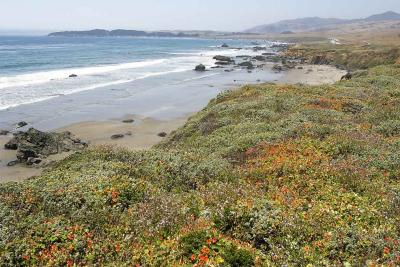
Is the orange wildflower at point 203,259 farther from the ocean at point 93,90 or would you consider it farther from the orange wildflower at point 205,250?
the ocean at point 93,90

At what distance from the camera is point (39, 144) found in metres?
29.9

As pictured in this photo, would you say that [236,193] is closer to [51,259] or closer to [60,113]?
[51,259]

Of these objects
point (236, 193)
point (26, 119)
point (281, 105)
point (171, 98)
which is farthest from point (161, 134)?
point (236, 193)

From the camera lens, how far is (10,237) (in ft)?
32.9

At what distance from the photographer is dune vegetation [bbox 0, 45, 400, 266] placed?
29.2 ft

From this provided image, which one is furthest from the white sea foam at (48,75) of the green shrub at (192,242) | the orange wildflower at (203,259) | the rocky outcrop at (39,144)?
the orange wildflower at (203,259)

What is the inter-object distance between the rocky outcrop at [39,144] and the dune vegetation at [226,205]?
Result: 32.0ft

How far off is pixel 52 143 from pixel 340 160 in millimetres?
22427

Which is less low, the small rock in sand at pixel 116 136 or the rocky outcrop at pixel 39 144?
the rocky outcrop at pixel 39 144

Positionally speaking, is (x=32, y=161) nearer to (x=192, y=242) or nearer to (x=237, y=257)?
(x=192, y=242)

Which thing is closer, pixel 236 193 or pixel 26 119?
pixel 236 193

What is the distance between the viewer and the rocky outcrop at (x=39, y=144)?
92.4ft

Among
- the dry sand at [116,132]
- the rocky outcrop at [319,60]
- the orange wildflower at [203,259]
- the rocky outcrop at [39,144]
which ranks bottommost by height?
the rocky outcrop at [319,60]

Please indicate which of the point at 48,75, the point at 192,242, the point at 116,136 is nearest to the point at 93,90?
the point at 48,75
